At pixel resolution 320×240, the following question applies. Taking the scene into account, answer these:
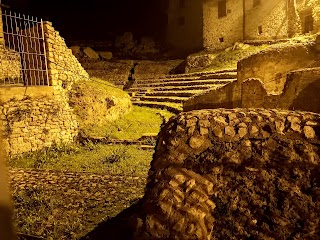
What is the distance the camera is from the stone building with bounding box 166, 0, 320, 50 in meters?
16.7

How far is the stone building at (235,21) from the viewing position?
657 inches

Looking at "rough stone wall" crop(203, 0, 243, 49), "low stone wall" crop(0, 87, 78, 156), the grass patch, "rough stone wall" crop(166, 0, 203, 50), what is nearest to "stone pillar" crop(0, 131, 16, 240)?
the grass patch

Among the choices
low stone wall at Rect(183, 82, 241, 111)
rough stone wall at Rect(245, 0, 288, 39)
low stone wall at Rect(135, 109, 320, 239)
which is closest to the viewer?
low stone wall at Rect(135, 109, 320, 239)

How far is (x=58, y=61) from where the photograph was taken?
30.1 feet

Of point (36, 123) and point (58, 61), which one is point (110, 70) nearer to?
point (58, 61)

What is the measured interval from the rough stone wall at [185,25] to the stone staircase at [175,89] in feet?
29.4

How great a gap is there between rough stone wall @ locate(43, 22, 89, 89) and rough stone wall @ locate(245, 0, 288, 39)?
47.7 ft

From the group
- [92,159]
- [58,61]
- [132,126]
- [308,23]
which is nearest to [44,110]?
[58,61]

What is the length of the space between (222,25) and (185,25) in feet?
20.5

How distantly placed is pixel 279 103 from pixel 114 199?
4.58 metres

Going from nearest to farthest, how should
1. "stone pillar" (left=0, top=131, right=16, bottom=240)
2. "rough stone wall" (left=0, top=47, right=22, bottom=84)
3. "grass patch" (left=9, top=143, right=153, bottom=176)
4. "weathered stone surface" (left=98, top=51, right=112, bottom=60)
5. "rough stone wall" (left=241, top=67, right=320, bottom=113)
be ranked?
"stone pillar" (left=0, top=131, right=16, bottom=240) → "rough stone wall" (left=241, top=67, right=320, bottom=113) → "grass patch" (left=9, top=143, right=153, bottom=176) → "rough stone wall" (left=0, top=47, right=22, bottom=84) → "weathered stone surface" (left=98, top=51, right=112, bottom=60)

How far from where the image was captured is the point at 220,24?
70.6 feet

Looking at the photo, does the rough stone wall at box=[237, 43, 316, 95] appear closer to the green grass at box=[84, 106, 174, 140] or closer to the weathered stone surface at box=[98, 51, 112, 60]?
the green grass at box=[84, 106, 174, 140]

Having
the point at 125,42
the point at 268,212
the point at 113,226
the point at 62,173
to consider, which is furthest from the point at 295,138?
the point at 125,42
